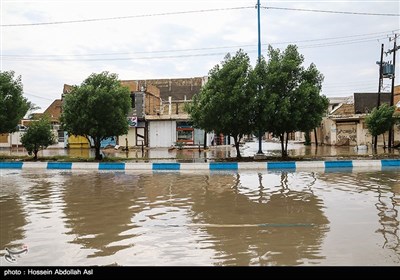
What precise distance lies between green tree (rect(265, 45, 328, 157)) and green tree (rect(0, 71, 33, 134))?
1727 centimetres

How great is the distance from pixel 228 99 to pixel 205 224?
15456 mm

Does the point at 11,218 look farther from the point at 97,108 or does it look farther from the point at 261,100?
the point at 261,100

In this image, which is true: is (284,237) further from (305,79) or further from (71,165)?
(305,79)

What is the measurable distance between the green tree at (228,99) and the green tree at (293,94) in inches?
59.1

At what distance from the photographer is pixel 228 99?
72.5 feet

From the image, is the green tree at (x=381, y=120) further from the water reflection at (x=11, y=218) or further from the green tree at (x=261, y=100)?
the water reflection at (x=11, y=218)

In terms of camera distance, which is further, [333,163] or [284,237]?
[333,163]

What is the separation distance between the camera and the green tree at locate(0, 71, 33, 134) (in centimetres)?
2439

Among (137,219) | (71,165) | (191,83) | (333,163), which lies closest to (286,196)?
(137,219)

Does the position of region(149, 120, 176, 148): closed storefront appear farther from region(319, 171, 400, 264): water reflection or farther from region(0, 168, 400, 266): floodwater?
region(0, 168, 400, 266): floodwater

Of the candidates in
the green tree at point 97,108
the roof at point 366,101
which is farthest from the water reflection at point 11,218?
the roof at point 366,101

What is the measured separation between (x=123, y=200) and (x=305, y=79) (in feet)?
54.9

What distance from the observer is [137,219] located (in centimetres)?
786

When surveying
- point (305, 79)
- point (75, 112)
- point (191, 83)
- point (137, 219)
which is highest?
point (191, 83)
